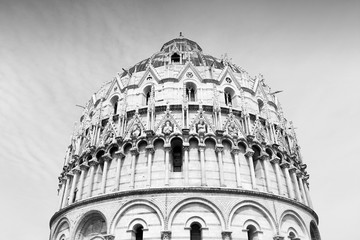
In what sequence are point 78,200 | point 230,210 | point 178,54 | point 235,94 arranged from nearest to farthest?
1. point 230,210
2. point 78,200
3. point 235,94
4. point 178,54

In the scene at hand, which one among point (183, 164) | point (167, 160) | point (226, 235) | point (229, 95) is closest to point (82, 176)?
point (167, 160)

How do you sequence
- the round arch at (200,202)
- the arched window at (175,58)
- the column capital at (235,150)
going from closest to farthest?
the round arch at (200,202), the column capital at (235,150), the arched window at (175,58)

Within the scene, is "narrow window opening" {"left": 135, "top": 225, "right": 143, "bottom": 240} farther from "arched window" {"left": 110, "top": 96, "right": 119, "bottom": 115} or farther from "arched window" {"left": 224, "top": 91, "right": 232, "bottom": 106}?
"arched window" {"left": 224, "top": 91, "right": 232, "bottom": 106}

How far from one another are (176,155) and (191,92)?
6.12m

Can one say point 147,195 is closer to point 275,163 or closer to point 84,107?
point 275,163

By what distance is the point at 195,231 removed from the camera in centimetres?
2105

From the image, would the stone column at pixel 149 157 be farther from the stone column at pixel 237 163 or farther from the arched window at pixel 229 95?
the arched window at pixel 229 95

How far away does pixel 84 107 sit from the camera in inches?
1308

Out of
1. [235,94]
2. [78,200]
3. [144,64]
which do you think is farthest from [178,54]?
[78,200]

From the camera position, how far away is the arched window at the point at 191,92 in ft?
90.0

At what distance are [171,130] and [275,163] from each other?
8.32 meters

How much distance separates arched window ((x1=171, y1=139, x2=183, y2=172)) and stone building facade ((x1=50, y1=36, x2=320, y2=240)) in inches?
2.9

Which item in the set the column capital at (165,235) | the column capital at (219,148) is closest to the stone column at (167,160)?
the column capital at (165,235)

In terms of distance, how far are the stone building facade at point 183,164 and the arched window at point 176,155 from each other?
7cm
